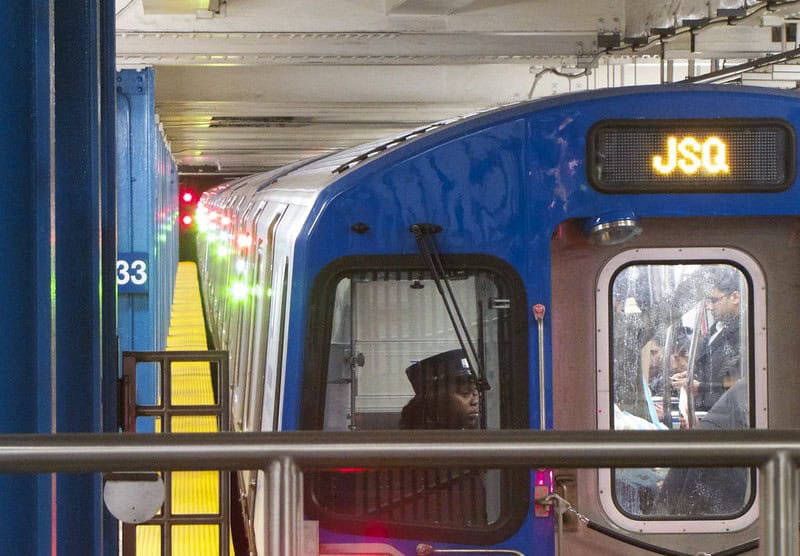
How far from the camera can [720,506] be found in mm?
4660

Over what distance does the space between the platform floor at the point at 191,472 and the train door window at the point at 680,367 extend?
424cm

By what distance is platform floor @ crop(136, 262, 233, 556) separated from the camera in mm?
8609

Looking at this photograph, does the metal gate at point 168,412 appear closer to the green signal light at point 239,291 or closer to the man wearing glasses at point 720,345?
the man wearing glasses at point 720,345

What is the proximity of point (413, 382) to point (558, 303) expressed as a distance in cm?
62

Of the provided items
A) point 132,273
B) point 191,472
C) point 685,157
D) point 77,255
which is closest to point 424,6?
point 132,273

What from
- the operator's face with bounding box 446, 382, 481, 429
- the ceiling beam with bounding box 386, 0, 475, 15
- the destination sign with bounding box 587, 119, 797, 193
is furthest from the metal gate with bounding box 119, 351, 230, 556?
the ceiling beam with bounding box 386, 0, 475, 15

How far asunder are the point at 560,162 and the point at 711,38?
723 cm

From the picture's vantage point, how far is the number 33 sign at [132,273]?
12.0 metres

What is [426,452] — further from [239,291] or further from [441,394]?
[239,291]

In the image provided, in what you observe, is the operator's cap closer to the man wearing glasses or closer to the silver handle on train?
the silver handle on train

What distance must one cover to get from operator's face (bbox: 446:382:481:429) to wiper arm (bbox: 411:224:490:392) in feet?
0.16

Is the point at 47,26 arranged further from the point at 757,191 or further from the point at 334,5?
the point at 334,5

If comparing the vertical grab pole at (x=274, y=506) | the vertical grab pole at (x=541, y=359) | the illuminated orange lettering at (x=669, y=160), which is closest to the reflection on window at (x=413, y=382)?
the vertical grab pole at (x=541, y=359)

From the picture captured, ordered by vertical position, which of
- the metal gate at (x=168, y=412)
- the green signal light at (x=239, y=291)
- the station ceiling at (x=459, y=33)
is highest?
the station ceiling at (x=459, y=33)
